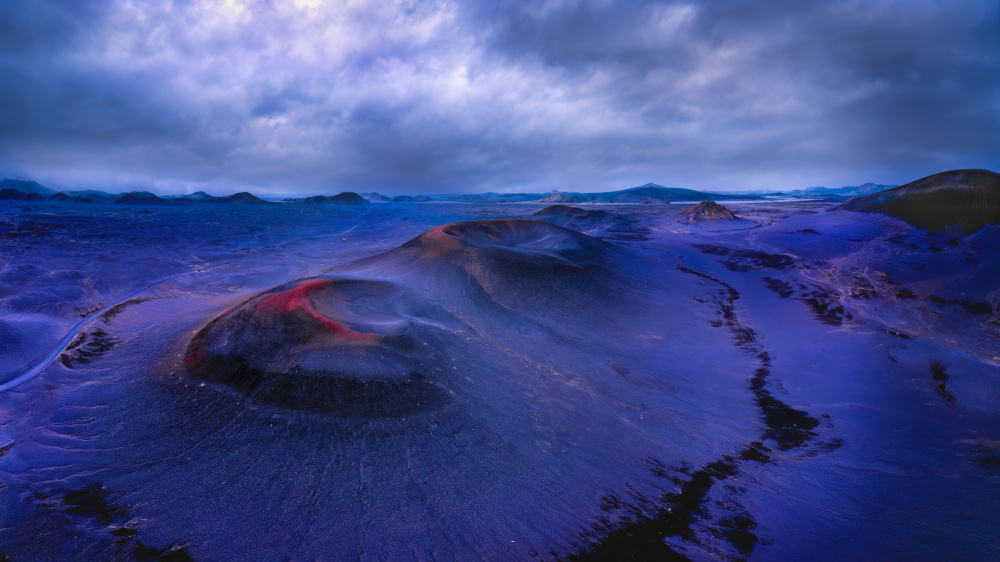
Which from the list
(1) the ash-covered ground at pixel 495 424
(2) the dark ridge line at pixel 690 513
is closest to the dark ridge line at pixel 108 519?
(1) the ash-covered ground at pixel 495 424

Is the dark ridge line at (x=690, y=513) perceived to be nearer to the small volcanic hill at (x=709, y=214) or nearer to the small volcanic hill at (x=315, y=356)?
the small volcanic hill at (x=315, y=356)

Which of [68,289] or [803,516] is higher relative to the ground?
[68,289]

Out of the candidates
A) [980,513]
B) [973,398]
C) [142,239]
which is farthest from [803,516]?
[142,239]

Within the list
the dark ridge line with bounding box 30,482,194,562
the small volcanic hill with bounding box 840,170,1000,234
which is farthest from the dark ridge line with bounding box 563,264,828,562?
the small volcanic hill with bounding box 840,170,1000,234

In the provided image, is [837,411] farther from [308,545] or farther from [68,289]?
[68,289]

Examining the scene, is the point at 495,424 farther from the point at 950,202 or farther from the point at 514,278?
the point at 950,202

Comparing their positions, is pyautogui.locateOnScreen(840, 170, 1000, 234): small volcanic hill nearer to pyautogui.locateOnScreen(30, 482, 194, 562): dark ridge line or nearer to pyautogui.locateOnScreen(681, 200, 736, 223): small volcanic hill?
pyautogui.locateOnScreen(681, 200, 736, 223): small volcanic hill

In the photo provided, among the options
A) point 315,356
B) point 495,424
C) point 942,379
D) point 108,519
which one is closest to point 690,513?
point 495,424
